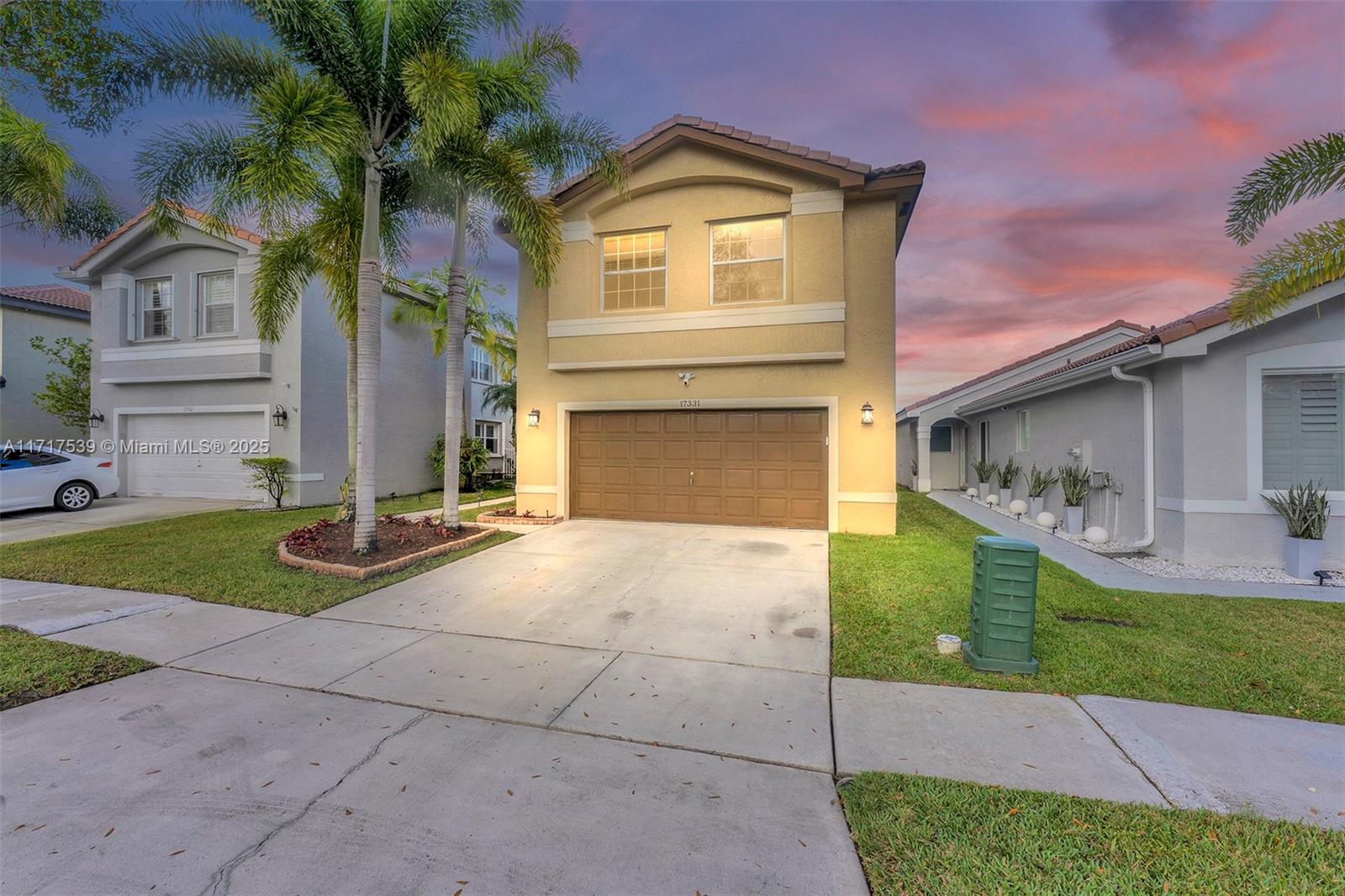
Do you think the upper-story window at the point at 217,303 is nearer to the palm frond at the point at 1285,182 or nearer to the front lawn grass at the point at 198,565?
the front lawn grass at the point at 198,565

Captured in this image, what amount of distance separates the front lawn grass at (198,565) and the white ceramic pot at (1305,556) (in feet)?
37.1

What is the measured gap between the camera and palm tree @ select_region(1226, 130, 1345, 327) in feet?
17.6

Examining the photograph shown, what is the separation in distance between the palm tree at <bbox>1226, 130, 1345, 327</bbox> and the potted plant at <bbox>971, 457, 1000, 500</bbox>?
9.61 m

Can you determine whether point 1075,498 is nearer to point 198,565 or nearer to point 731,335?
point 731,335

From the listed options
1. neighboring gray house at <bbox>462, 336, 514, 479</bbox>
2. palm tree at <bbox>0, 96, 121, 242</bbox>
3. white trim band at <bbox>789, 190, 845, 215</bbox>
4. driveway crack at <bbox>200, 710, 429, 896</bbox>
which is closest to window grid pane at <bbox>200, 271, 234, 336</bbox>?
palm tree at <bbox>0, 96, 121, 242</bbox>

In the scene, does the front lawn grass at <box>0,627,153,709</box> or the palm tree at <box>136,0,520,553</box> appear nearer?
the front lawn grass at <box>0,627,153,709</box>

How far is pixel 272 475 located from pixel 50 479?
4.37 metres

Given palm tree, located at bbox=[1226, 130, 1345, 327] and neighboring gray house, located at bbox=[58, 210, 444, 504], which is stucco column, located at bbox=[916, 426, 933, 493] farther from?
neighboring gray house, located at bbox=[58, 210, 444, 504]

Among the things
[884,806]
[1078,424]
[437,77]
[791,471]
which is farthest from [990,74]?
[884,806]

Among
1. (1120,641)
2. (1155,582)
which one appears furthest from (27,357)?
(1155,582)

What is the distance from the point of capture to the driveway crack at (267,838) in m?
2.18

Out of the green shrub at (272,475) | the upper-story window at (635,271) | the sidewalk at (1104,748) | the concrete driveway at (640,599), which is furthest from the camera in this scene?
the green shrub at (272,475)

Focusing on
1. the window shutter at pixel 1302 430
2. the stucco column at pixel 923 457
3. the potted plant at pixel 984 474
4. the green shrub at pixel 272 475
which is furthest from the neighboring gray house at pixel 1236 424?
the green shrub at pixel 272 475

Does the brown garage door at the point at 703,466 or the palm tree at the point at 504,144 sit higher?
the palm tree at the point at 504,144
